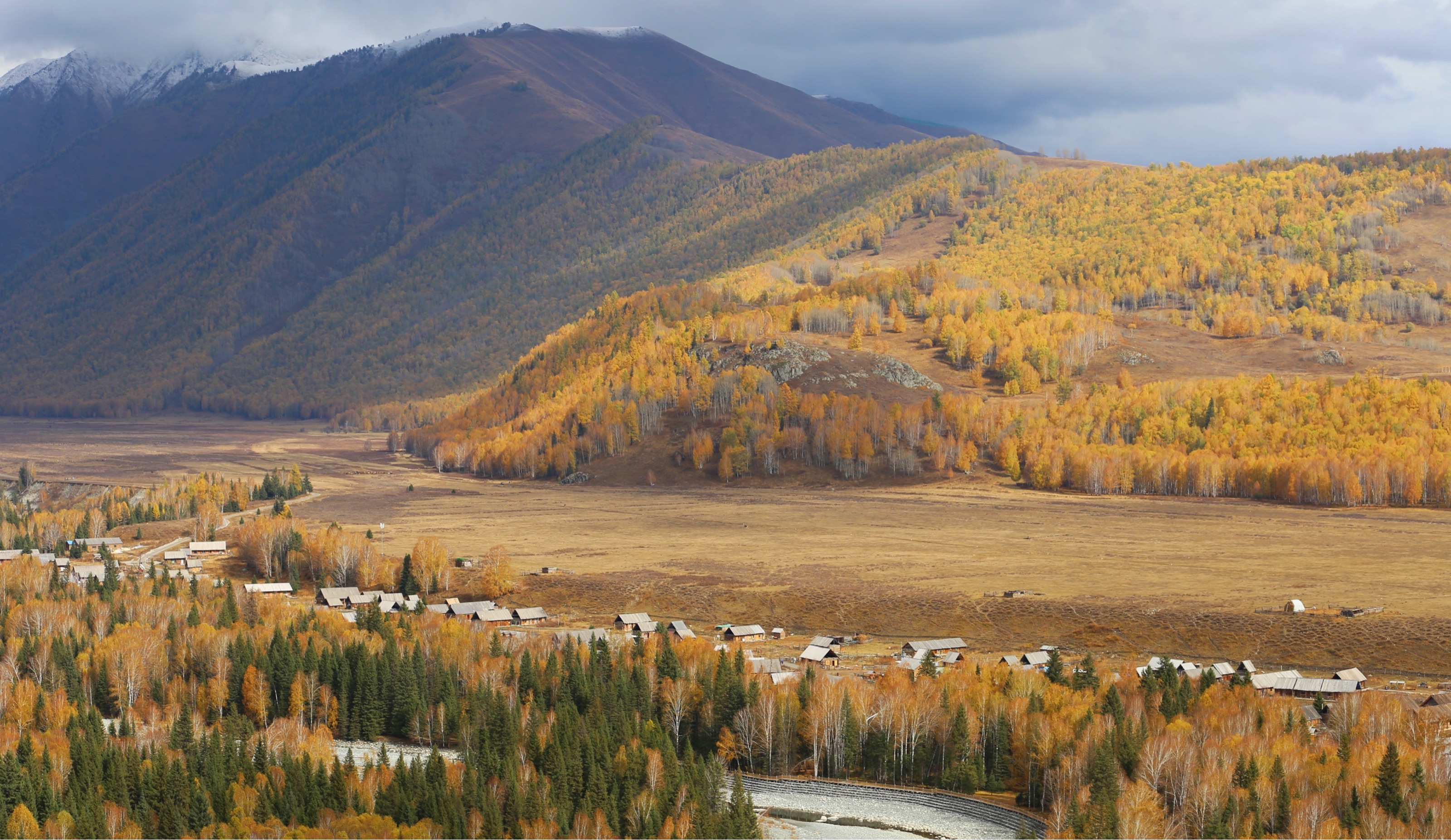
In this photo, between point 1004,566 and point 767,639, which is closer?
point 767,639

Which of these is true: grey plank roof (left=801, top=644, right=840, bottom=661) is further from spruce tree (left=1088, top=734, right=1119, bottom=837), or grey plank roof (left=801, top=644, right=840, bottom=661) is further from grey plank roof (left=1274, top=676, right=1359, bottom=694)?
spruce tree (left=1088, top=734, right=1119, bottom=837)

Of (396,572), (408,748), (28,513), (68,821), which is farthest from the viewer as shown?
(28,513)

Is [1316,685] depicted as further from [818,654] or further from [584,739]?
[584,739]

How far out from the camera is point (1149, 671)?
3403 inches

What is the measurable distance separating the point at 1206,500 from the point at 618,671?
11620cm

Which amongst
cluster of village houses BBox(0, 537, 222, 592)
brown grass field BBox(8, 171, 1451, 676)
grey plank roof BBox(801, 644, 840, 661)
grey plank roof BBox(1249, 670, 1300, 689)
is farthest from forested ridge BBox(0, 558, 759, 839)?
grey plank roof BBox(1249, 670, 1300, 689)

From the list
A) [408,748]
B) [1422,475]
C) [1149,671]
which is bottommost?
[408,748]

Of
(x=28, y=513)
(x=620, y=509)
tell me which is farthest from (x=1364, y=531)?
(x=28, y=513)

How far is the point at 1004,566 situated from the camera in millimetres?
133500

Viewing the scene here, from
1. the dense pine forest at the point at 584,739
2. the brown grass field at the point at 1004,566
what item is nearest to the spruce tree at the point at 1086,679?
the dense pine forest at the point at 584,739

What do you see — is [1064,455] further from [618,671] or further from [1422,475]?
[618,671]

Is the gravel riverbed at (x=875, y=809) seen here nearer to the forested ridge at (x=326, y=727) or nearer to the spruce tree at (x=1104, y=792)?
the forested ridge at (x=326, y=727)

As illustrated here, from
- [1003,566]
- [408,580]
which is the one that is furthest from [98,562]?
[1003,566]

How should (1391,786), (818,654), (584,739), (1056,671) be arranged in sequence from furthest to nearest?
(818,654) → (1056,671) → (584,739) → (1391,786)
